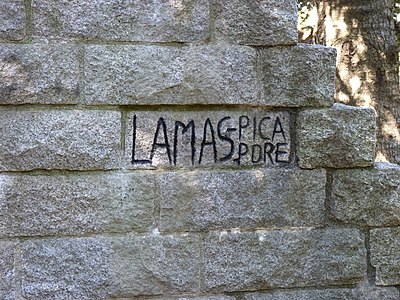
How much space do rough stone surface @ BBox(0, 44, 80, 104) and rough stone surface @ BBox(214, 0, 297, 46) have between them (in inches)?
32.7

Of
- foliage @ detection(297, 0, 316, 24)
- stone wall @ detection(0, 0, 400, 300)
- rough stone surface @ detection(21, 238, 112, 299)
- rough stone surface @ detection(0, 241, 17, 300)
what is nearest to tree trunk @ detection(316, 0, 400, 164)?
foliage @ detection(297, 0, 316, 24)

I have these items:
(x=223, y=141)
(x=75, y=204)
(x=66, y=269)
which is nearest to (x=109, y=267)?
Answer: (x=66, y=269)

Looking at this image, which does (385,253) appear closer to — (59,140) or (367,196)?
(367,196)

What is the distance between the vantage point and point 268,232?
10.9 ft

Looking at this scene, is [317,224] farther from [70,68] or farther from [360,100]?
[360,100]

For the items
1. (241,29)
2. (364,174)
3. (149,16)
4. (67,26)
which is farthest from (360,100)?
(67,26)

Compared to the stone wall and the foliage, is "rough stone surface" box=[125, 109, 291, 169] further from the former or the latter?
the foliage

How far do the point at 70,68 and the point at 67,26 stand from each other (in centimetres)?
22

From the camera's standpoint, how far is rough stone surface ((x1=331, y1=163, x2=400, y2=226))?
133 inches

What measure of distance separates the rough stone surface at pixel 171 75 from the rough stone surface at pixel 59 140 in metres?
0.13

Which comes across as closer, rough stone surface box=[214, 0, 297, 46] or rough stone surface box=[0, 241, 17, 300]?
rough stone surface box=[0, 241, 17, 300]

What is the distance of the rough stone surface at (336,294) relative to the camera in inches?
132

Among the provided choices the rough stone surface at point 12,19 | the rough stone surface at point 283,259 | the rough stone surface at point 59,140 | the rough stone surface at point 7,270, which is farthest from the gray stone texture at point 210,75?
the rough stone surface at point 7,270

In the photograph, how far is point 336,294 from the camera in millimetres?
3412
